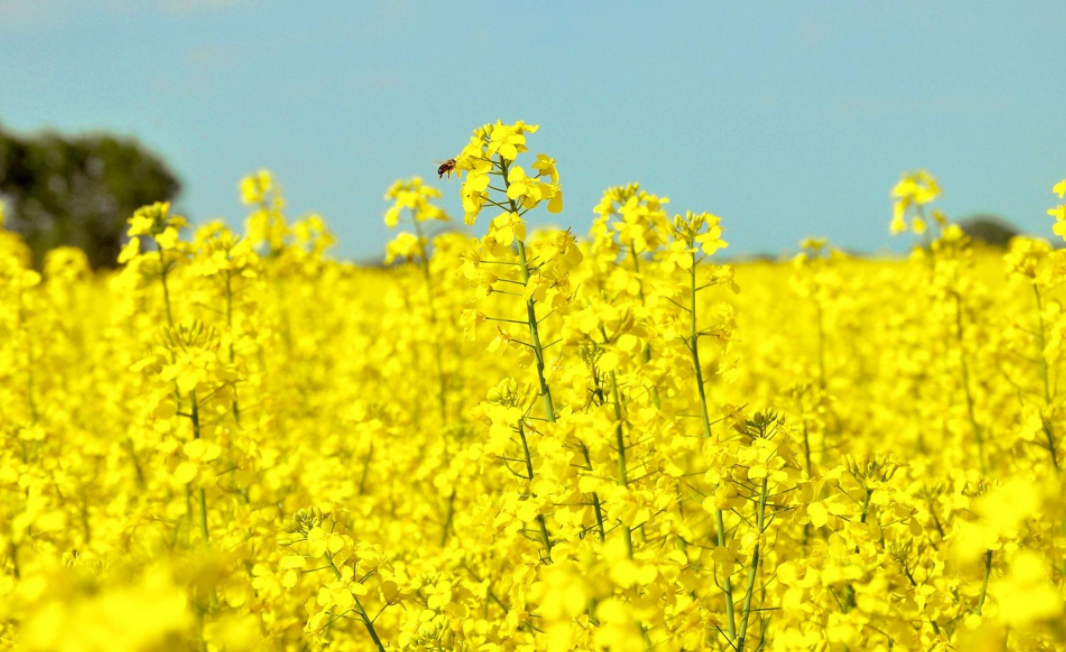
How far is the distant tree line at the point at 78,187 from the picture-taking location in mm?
42688

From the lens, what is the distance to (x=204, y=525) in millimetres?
3125

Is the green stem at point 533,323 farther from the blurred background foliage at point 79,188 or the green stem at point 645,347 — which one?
the blurred background foliage at point 79,188

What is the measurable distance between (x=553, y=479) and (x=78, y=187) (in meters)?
48.4

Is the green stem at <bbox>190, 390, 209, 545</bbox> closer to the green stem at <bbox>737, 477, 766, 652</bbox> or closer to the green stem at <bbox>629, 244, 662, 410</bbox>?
the green stem at <bbox>629, 244, 662, 410</bbox>

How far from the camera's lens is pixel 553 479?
2.33 metres

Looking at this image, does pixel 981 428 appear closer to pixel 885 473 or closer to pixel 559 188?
pixel 885 473

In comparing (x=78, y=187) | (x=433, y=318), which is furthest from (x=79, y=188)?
(x=433, y=318)

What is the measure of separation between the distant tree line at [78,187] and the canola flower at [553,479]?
133 feet

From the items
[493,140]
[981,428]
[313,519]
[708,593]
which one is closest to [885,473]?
[708,593]

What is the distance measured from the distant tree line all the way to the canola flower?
133ft

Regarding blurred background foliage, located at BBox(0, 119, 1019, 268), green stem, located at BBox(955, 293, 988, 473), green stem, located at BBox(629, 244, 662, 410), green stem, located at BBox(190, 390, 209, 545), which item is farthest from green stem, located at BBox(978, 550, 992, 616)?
blurred background foliage, located at BBox(0, 119, 1019, 268)

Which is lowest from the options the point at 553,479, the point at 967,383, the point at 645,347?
A: the point at 967,383

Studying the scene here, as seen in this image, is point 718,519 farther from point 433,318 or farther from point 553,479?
point 433,318

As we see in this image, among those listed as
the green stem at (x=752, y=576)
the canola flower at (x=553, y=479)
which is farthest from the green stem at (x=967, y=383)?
the green stem at (x=752, y=576)
